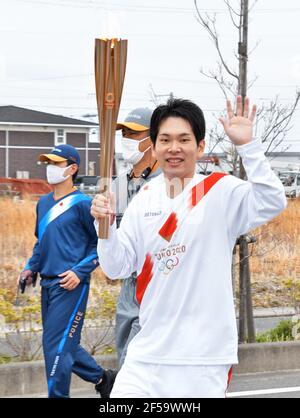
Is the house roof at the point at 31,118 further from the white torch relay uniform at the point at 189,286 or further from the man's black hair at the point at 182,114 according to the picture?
the white torch relay uniform at the point at 189,286

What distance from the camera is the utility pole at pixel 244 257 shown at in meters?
7.33

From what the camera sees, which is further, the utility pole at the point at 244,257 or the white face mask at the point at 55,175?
the utility pole at the point at 244,257

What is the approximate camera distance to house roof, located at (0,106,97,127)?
1907 inches

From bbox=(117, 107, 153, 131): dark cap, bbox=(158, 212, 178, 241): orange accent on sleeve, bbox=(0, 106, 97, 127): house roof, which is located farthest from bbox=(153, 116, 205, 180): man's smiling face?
bbox=(0, 106, 97, 127): house roof

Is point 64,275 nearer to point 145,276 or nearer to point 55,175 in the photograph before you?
point 55,175

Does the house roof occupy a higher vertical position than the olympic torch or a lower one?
lower

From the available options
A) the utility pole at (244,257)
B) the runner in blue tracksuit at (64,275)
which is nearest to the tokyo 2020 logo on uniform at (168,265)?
the runner in blue tracksuit at (64,275)

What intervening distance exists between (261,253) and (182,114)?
25.2 feet

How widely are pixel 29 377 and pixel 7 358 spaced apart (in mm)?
488

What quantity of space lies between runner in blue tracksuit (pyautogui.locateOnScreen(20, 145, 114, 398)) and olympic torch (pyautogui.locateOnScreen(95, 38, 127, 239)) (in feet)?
8.14

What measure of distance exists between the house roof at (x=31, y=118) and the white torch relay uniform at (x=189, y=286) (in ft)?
149

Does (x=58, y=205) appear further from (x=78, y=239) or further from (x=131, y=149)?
(x=131, y=149)

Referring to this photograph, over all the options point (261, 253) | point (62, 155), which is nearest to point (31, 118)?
point (261, 253)

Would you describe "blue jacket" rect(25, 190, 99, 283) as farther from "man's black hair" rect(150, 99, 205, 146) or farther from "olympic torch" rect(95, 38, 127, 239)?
"olympic torch" rect(95, 38, 127, 239)
